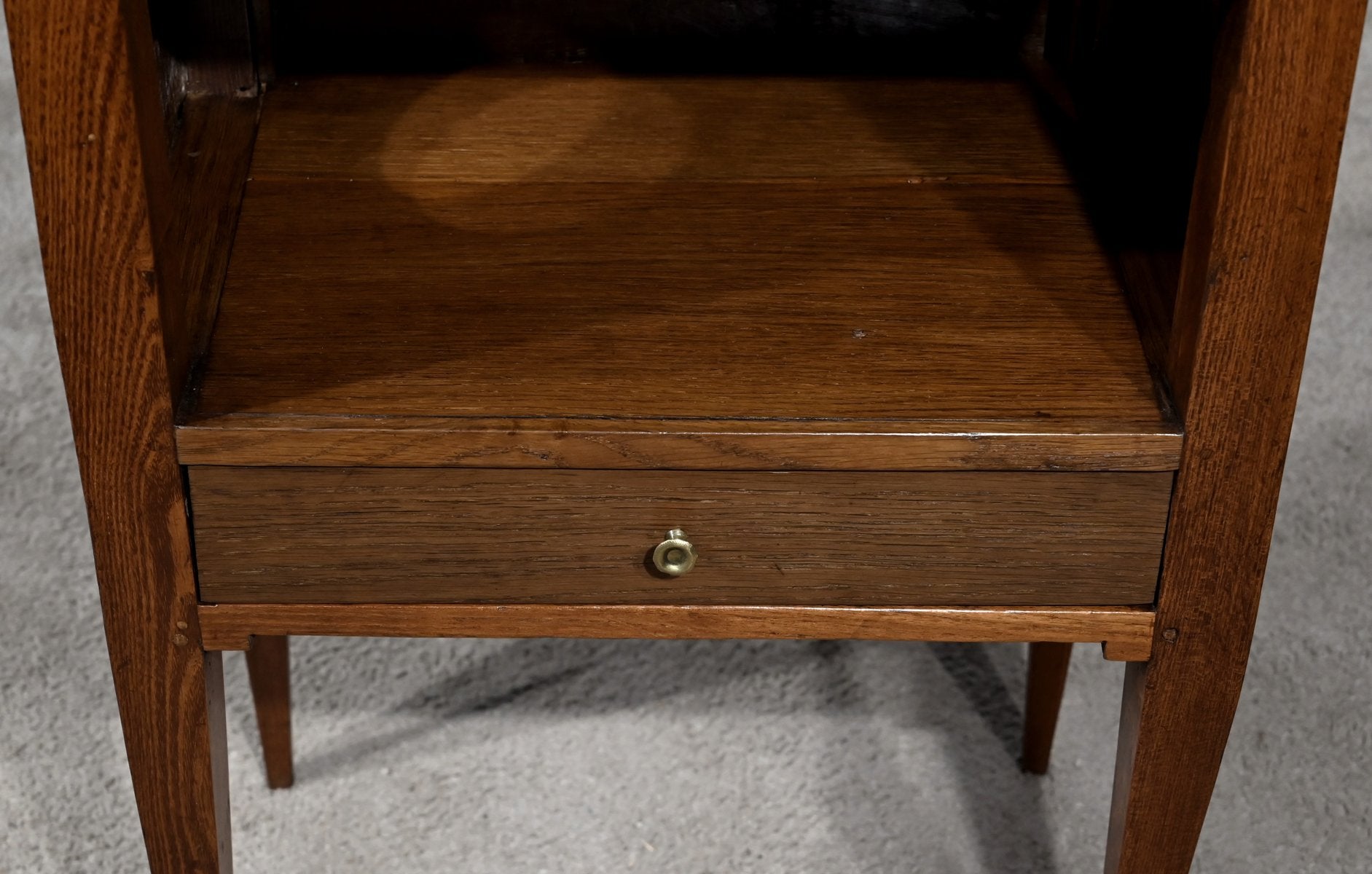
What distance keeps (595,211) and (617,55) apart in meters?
0.19

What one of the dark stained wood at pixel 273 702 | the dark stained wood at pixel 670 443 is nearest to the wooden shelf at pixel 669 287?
the dark stained wood at pixel 670 443

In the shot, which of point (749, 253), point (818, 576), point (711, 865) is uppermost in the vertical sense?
point (749, 253)

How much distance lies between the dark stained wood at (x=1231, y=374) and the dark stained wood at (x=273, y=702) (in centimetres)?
55

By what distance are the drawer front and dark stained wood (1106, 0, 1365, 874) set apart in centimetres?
2

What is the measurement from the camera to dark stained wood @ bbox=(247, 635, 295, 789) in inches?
43.3

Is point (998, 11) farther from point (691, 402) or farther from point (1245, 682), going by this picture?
point (1245, 682)

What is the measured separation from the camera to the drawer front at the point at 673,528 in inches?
28.3

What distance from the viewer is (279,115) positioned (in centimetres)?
89

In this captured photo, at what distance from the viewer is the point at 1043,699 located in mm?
1146

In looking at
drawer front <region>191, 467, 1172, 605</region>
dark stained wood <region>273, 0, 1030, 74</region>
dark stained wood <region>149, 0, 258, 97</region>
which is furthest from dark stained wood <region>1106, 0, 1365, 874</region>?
dark stained wood <region>149, 0, 258, 97</region>

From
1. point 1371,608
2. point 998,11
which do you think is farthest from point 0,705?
point 1371,608

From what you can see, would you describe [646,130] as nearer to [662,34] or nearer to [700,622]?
[662,34]

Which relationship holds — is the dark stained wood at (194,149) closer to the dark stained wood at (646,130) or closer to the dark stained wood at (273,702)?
the dark stained wood at (646,130)

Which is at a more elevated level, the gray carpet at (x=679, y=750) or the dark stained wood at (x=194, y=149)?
the dark stained wood at (x=194, y=149)
